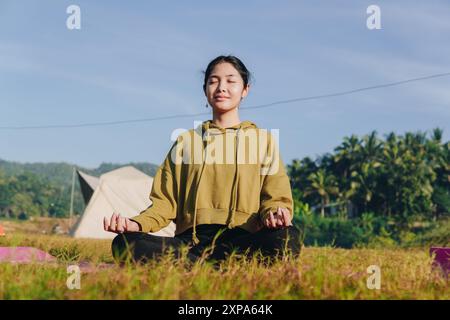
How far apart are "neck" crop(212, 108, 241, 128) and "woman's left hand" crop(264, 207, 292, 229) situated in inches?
25.3

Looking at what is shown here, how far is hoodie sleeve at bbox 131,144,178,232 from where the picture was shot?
9.94 feet

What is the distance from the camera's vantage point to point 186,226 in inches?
121

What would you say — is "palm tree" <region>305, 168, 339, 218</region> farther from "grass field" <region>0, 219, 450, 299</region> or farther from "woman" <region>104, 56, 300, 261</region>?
"grass field" <region>0, 219, 450, 299</region>

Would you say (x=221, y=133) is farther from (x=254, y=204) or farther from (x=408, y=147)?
(x=408, y=147)

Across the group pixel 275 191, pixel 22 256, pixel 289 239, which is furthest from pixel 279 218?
pixel 22 256

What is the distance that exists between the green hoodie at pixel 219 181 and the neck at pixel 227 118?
0.03 m

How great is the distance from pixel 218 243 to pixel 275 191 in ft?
1.24

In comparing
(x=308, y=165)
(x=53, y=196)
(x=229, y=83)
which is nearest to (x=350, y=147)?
(x=308, y=165)

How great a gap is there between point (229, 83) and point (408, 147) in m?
48.7

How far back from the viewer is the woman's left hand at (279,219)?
2656mm

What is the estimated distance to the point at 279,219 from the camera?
268cm

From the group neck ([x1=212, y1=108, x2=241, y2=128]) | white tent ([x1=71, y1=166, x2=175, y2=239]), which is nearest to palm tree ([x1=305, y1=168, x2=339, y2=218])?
white tent ([x1=71, y1=166, x2=175, y2=239])

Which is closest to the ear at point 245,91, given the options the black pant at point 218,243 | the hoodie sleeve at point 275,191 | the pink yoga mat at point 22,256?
the hoodie sleeve at point 275,191

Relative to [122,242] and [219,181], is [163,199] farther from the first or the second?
[122,242]
